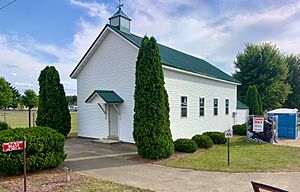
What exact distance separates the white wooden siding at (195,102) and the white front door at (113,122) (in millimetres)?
3547

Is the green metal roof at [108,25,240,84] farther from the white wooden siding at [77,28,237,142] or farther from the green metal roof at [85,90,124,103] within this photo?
the green metal roof at [85,90,124,103]

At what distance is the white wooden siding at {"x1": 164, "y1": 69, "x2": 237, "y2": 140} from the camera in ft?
49.2

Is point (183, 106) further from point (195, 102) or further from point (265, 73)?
point (265, 73)

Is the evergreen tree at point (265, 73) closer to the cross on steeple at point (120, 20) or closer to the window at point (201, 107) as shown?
the window at point (201, 107)

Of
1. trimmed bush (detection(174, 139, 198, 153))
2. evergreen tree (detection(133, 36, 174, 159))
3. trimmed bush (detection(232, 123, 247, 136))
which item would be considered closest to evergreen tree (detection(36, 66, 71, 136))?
evergreen tree (detection(133, 36, 174, 159))

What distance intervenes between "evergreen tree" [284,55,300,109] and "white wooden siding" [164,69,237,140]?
23.9m

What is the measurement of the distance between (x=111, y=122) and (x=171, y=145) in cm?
570

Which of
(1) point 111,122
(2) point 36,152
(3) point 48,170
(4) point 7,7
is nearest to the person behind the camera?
(2) point 36,152

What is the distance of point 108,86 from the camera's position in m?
15.8

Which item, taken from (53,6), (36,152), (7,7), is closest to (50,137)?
(36,152)

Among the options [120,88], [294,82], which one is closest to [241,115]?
[120,88]

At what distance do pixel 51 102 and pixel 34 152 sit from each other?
8.31 meters

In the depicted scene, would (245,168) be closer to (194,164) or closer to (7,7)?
(194,164)

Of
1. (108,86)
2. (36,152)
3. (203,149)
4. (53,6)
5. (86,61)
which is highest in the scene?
(53,6)
